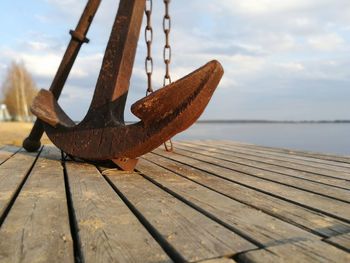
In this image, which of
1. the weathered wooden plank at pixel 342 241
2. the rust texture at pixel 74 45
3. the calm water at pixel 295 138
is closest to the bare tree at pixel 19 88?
the calm water at pixel 295 138

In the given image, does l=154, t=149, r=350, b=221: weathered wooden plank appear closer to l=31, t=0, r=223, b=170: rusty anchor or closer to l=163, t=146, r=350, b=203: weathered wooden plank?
l=163, t=146, r=350, b=203: weathered wooden plank

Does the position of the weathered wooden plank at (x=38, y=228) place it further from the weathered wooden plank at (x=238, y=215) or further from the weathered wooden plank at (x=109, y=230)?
the weathered wooden plank at (x=238, y=215)

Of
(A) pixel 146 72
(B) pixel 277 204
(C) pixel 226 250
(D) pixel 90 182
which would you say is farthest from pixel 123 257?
(A) pixel 146 72

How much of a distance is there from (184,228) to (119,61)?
1.68 metres

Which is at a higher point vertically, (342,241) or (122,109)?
(122,109)

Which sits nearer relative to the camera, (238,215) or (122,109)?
(238,215)

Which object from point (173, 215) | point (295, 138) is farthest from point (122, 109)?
point (295, 138)

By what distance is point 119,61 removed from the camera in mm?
2814

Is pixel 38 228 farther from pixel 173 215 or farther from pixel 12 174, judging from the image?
pixel 12 174

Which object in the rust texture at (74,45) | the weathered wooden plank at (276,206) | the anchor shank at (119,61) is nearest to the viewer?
the weathered wooden plank at (276,206)

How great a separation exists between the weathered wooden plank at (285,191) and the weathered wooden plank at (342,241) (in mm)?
247

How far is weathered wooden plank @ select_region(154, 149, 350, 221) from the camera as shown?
5.68 feet

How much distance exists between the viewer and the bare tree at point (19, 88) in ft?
136

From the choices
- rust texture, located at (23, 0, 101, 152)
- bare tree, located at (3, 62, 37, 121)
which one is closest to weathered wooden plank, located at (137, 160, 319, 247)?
rust texture, located at (23, 0, 101, 152)
